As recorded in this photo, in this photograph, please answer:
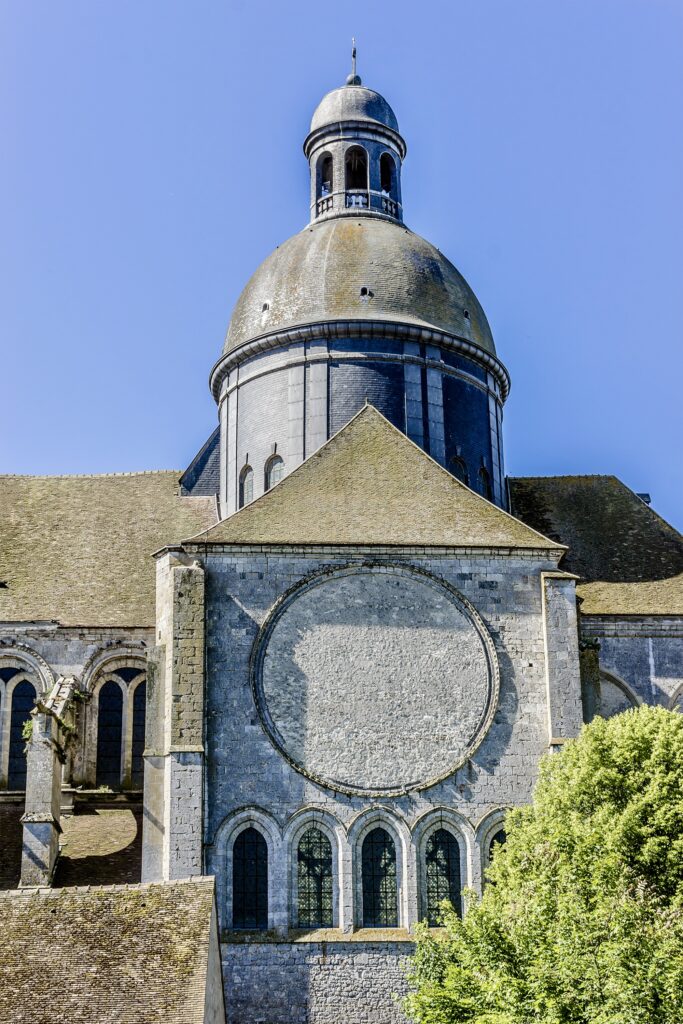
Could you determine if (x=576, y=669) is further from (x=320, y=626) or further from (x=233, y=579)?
(x=233, y=579)

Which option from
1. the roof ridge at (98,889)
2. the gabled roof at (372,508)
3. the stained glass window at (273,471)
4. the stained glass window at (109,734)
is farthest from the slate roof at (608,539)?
the roof ridge at (98,889)

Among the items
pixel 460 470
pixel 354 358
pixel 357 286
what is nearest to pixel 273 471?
pixel 354 358

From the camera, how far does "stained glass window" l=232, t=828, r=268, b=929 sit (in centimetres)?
2811

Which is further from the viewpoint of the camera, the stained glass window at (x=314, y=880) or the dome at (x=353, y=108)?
the dome at (x=353, y=108)

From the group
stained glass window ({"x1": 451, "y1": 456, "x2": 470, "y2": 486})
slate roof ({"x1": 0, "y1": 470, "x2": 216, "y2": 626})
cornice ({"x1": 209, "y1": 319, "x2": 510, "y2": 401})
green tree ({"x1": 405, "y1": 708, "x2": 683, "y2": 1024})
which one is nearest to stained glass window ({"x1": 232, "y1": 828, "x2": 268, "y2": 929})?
green tree ({"x1": 405, "y1": 708, "x2": 683, "y2": 1024})

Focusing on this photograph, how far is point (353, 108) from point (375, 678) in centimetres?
1904

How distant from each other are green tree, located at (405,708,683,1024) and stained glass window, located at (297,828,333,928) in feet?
8.06

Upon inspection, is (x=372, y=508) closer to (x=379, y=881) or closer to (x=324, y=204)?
(x=379, y=881)

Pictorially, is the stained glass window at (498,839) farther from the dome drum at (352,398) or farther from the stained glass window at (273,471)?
the stained glass window at (273,471)

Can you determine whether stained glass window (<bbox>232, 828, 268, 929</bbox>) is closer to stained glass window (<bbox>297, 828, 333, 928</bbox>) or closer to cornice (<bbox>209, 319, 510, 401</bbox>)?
stained glass window (<bbox>297, 828, 333, 928</bbox>)

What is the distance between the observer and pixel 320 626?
98.4ft

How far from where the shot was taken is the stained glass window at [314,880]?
28250 millimetres

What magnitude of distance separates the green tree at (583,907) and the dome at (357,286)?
13.4m

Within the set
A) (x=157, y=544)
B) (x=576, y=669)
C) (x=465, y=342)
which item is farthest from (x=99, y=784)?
(x=465, y=342)
